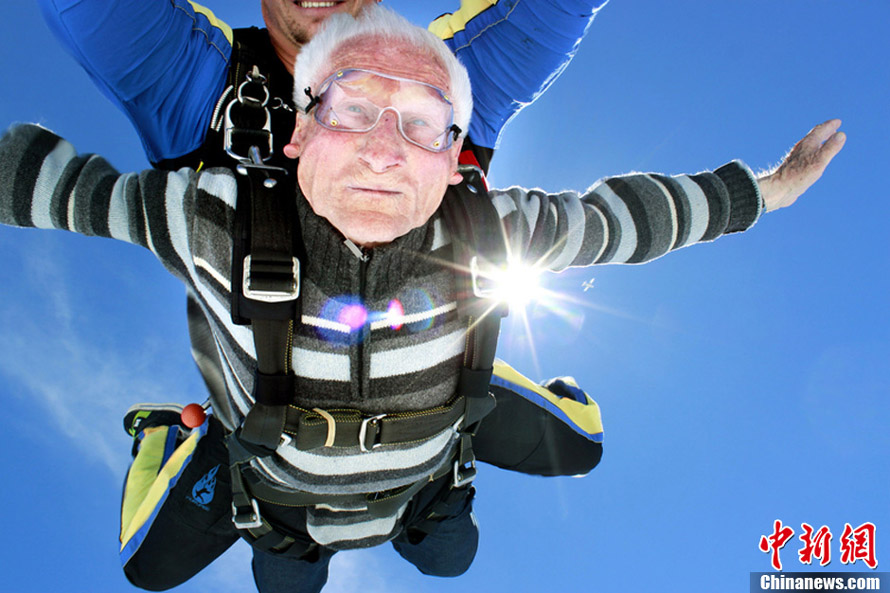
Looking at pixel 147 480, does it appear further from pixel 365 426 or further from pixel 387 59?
pixel 387 59

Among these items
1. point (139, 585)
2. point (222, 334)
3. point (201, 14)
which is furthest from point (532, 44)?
point (139, 585)

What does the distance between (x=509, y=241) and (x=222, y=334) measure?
116cm

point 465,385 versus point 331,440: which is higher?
point 465,385

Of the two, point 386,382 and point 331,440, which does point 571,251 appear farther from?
A: point 331,440

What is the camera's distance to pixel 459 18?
306cm

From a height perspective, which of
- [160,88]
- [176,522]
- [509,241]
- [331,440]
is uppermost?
[160,88]

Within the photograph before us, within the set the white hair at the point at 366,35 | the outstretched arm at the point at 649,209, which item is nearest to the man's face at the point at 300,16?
the white hair at the point at 366,35

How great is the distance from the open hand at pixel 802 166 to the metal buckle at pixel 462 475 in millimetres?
1991

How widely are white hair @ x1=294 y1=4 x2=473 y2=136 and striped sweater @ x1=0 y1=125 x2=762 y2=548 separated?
44cm

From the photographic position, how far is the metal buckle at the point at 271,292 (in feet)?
5.43

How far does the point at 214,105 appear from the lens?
2.53 meters

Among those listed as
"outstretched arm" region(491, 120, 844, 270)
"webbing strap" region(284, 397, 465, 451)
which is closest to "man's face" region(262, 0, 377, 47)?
"outstretched arm" region(491, 120, 844, 270)

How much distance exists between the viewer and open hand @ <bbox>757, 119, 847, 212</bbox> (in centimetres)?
245

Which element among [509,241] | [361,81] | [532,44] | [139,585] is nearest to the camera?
[361,81]
